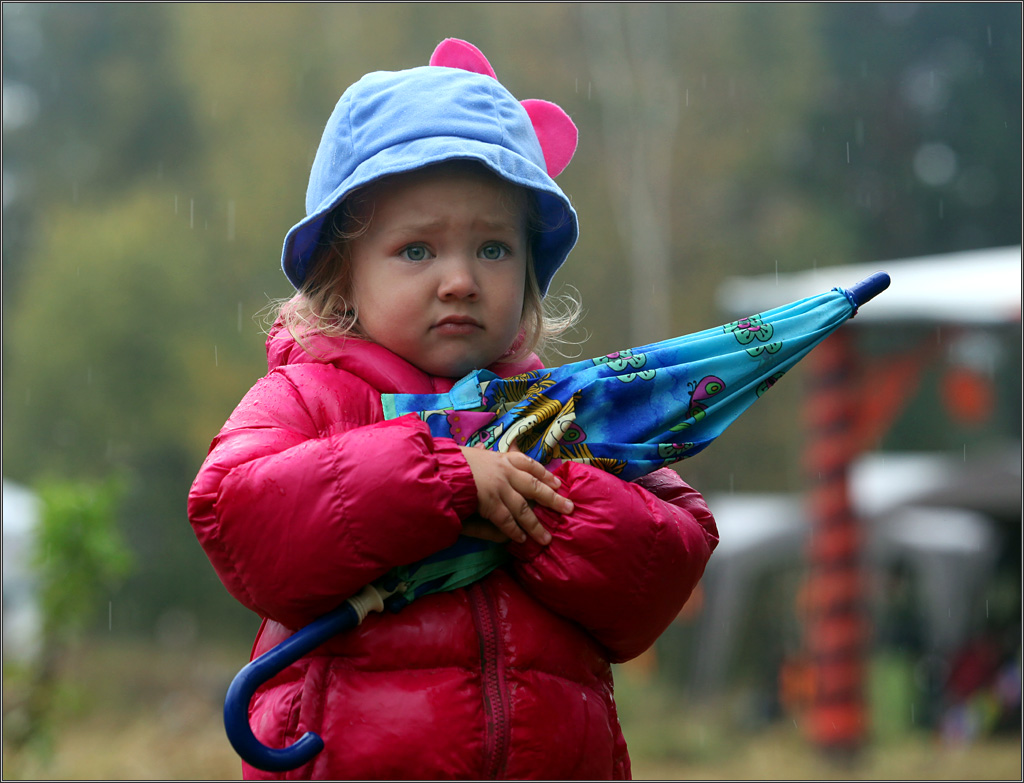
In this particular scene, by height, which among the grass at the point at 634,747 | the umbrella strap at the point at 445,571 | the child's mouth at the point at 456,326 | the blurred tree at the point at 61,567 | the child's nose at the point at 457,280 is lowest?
the grass at the point at 634,747

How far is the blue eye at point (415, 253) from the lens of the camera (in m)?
1.52

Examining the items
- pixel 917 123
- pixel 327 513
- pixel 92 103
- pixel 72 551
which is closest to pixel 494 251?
pixel 327 513

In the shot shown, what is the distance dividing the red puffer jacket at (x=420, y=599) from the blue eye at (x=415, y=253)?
21 cm

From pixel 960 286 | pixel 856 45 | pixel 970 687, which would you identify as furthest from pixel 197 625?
pixel 856 45

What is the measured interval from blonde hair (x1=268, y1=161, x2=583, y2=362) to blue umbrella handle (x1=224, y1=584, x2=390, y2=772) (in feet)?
1.36

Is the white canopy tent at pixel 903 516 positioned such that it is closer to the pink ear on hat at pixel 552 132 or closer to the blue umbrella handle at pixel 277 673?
the pink ear on hat at pixel 552 132

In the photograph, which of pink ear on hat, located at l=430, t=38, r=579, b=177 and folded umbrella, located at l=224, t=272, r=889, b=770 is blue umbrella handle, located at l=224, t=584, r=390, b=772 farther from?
pink ear on hat, located at l=430, t=38, r=579, b=177

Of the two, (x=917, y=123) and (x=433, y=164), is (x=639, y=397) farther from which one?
(x=917, y=123)

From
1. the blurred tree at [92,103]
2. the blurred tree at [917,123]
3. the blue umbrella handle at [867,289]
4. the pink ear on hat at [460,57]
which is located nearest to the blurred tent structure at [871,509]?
the blurred tree at [917,123]

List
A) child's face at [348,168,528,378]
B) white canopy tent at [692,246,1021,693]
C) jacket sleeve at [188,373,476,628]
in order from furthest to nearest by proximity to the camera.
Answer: white canopy tent at [692,246,1021,693], child's face at [348,168,528,378], jacket sleeve at [188,373,476,628]

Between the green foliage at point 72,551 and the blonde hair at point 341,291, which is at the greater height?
the blonde hair at point 341,291

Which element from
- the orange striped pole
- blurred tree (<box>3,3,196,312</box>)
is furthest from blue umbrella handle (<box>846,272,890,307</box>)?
blurred tree (<box>3,3,196,312</box>)

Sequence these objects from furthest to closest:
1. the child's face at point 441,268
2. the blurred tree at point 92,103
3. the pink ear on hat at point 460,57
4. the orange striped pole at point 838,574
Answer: the blurred tree at point 92,103
the orange striped pole at point 838,574
the pink ear on hat at point 460,57
the child's face at point 441,268

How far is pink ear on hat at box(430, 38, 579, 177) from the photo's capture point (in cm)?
174
